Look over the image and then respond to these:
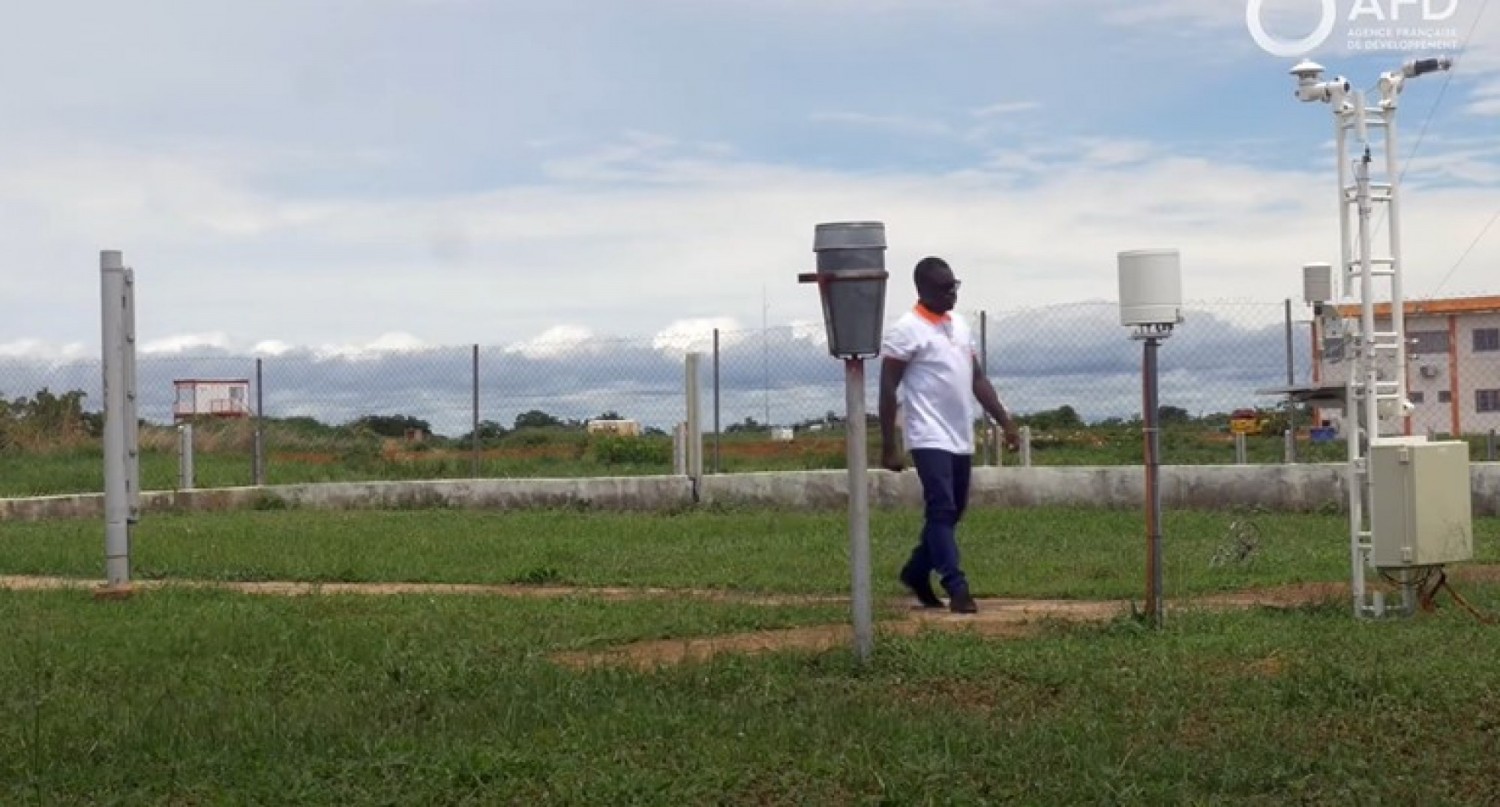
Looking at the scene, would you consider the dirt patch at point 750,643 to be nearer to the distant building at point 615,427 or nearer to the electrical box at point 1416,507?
the electrical box at point 1416,507

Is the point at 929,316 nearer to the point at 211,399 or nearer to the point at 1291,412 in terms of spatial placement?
the point at 1291,412

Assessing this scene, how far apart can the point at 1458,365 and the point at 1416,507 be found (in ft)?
37.8

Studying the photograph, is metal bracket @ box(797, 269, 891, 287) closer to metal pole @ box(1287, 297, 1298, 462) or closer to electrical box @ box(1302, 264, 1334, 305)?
electrical box @ box(1302, 264, 1334, 305)

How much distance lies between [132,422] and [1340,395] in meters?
6.87

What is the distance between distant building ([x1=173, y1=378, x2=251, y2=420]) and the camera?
2428 cm

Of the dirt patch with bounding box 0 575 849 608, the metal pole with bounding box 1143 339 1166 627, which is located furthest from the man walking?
the metal pole with bounding box 1143 339 1166 627

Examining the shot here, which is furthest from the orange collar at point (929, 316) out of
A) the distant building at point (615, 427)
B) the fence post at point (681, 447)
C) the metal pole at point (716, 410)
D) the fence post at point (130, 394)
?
the distant building at point (615, 427)

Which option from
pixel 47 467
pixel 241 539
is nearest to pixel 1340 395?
pixel 241 539

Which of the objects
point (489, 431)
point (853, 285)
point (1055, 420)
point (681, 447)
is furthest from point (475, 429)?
point (853, 285)

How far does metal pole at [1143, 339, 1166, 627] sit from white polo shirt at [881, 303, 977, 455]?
3.98ft

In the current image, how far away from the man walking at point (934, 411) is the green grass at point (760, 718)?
4.30 ft

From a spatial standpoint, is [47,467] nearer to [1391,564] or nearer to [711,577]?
[711,577]

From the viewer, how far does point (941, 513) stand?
10430 mm

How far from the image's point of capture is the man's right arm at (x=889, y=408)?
10.4 m
